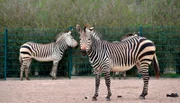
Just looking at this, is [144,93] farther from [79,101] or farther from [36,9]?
[36,9]

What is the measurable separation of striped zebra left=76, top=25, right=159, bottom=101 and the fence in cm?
624

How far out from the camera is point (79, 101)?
11.7 meters

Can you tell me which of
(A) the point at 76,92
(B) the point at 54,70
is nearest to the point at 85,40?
(A) the point at 76,92

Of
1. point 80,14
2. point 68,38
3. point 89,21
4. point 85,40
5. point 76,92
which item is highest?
point 80,14

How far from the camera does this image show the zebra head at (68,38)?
19134 mm

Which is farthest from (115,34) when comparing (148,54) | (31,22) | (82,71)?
→ (148,54)

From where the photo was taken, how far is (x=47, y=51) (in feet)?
63.8

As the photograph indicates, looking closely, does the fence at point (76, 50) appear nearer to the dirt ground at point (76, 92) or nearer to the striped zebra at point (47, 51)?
the striped zebra at point (47, 51)

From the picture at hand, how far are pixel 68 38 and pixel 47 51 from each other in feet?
3.43

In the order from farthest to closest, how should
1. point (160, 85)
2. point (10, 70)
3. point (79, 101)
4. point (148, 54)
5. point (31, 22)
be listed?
1. point (31, 22)
2. point (10, 70)
3. point (160, 85)
4. point (148, 54)
5. point (79, 101)

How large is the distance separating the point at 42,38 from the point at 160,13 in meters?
5.72

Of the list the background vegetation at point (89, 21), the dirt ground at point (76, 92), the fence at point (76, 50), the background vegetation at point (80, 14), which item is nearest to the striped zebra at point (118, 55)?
the dirt ground at point (76, 92)

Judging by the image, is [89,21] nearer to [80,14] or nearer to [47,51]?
[80,14]

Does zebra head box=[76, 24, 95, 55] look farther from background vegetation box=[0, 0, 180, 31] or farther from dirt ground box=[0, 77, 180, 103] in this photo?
background vegetation box=[0, 0, 180, 31]
